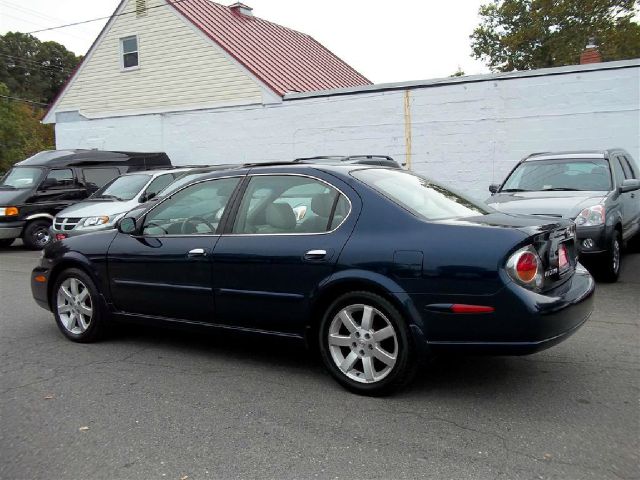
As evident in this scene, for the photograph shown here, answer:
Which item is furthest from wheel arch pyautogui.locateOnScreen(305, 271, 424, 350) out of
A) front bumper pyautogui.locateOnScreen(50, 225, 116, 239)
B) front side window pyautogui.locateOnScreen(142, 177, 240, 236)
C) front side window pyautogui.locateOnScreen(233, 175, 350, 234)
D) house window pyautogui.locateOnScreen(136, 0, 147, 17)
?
house window pyautogui.locateOnScreen(136, 0, 147, 17)

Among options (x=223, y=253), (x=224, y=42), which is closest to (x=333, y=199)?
(x=223, y=253)

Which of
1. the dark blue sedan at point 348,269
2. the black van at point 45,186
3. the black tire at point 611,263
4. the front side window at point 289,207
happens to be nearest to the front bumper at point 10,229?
the black van at point 45,186

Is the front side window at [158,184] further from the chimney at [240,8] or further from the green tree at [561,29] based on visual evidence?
the green tree at [561,29]

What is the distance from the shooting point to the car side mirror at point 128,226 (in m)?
4.95

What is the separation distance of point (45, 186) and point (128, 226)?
8830mm

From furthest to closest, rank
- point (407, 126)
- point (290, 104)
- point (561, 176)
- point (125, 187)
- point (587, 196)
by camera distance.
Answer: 1. point (290, 104)
2. point (407, 126)
3. point (125, 187)
4. point (561, 176)
5. point (587, 196)

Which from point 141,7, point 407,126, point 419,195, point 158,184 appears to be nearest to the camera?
point 419,195

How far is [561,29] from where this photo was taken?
28.6 m

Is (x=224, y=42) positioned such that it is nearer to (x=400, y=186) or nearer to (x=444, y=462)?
(x=400, y=186)

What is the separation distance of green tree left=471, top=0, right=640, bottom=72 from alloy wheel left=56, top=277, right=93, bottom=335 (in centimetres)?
2735

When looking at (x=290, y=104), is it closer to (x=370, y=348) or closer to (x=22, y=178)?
(x=22, y=178)

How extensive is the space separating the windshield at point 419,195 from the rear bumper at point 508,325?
72 cm

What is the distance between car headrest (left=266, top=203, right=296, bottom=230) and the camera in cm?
429

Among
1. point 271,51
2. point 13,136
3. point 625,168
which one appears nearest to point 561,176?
point 625,168
